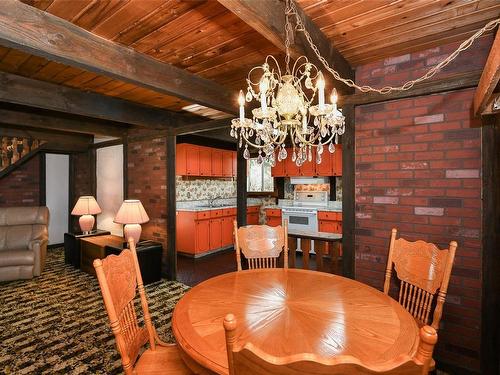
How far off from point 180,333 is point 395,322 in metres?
0.96

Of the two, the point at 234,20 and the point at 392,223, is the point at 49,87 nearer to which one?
the point at 234,20

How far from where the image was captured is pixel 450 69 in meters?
2.08

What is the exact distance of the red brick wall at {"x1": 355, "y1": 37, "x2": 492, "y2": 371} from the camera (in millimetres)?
2008

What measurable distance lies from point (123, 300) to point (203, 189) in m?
4.83

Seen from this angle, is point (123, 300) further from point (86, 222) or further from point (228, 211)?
point (228, 211)

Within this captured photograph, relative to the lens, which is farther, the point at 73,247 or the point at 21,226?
the point at 73,247

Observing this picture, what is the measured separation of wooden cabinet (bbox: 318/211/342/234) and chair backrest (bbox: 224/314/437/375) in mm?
4566

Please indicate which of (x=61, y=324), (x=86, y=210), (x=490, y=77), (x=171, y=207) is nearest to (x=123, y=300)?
(x=61, y=324)

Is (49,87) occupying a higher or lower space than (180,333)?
higher

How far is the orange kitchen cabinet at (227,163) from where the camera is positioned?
20.0 feet

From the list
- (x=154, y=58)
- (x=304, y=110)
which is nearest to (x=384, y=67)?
(x=304, y=110)

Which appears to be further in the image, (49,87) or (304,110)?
(49,87)

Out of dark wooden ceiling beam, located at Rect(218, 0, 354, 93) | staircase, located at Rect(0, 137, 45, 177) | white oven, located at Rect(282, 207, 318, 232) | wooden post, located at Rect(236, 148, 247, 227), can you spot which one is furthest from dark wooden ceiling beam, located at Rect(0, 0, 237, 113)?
staircase, located at Rect(0, 137, 45, 177)

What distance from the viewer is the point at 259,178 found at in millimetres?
6609
